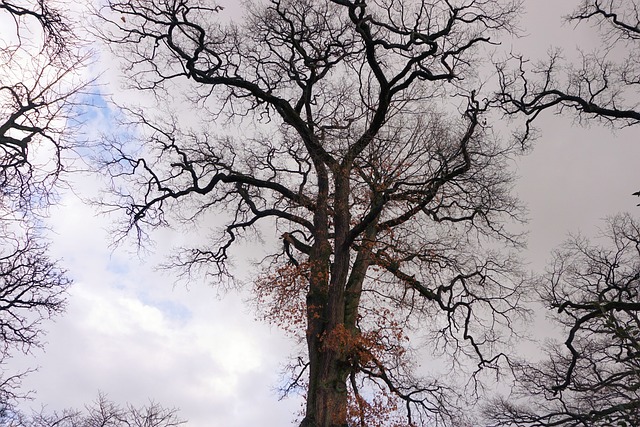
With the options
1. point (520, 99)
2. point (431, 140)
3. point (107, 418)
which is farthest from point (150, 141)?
point (107, 418)

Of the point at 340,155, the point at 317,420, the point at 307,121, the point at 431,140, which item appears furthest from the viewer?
the point at 307,121

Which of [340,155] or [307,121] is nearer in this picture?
[340,155]

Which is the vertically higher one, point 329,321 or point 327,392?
point 329,321

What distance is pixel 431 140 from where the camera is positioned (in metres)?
11.5

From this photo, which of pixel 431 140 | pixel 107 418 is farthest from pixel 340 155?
pixel 107 418

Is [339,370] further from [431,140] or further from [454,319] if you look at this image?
[431,140]

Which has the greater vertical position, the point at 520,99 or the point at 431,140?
the point at 520,99

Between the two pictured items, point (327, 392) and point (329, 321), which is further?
point (329, 321)

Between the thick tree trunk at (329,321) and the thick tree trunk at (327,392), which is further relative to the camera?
the thick tree trunk at (329,321)

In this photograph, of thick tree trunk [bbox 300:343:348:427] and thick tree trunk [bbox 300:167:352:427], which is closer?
thick tree trunk [bbox 300:343:348:427]

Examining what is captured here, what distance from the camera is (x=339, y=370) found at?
11266 millimetres

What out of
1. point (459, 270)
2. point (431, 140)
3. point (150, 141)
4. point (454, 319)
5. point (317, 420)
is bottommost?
point (317, 420)

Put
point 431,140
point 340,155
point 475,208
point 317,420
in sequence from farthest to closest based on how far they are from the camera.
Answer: point 475,208
point 340,155
point 431,140
point 317,420

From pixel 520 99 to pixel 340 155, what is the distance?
15.7 ft
